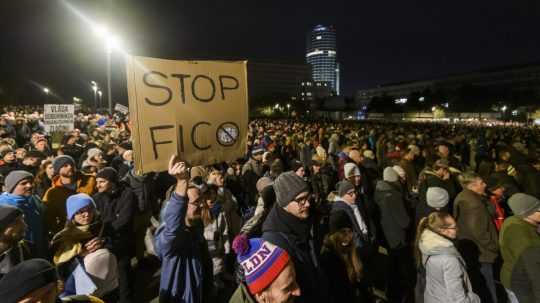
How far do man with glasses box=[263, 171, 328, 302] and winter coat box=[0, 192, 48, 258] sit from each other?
238 cm

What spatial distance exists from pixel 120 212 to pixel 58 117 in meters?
6.75

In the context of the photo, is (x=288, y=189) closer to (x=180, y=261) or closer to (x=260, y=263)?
(x=260, y=263)

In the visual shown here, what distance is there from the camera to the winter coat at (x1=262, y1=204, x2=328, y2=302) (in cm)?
226

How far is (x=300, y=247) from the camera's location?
2381 mm

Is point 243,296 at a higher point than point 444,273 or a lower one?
higher

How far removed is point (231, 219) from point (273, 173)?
1263 mm

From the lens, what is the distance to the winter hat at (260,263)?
5.63ft

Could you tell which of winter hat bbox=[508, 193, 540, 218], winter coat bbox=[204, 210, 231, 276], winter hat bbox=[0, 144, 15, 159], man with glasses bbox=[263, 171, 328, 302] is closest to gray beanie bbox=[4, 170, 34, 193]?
winter coat bbox=[204, 210, 231, 276]

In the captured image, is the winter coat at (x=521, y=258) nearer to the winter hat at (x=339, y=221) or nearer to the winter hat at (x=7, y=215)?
the winter hat at (x=339, y=221)

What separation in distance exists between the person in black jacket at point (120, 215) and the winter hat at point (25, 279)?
200 centimetres

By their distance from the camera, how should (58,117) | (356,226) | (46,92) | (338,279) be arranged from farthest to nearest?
(46,92), (58,117), (356,226), (338,279)

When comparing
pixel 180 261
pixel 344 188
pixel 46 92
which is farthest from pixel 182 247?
pixel 46 92

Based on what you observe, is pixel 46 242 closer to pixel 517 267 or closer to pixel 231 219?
pixel 231 219

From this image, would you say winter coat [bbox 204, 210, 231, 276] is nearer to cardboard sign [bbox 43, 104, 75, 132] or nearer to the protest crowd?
the protest crowd
